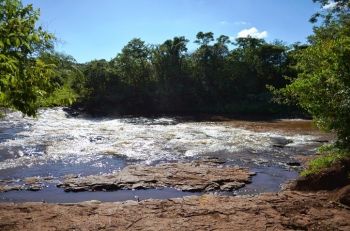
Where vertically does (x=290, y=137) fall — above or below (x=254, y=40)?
below

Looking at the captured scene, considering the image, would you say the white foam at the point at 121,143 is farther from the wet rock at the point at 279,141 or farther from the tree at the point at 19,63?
the tree at the point at 19,63

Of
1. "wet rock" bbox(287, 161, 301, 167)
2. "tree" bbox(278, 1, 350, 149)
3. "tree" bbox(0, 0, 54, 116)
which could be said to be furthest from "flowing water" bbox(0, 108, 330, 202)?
"tree" bbox(0, 0, 54, 116)

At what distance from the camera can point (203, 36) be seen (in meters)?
64.3

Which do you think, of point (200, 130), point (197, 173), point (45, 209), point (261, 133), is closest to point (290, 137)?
point (261, 133)

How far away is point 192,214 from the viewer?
34.6ft

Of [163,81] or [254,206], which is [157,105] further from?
[254,206]

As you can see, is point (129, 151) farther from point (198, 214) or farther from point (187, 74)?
point (187, 74)

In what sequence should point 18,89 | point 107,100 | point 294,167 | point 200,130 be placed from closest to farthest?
1. point 18,89
2. point 294,167
3. point 200,130
4. point 107,100

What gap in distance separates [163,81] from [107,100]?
10.3m

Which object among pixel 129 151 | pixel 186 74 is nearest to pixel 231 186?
pixel 129 151

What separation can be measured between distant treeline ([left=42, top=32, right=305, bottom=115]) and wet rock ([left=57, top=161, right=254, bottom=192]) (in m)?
45.0

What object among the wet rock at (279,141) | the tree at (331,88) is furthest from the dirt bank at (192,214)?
the wet rock at (279,141)

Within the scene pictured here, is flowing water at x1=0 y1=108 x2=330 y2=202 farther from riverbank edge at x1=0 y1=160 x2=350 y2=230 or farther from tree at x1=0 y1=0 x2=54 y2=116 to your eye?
tree at x1=0 y1=0 x2=54 y2=116

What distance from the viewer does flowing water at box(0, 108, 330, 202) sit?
15.9 metres
